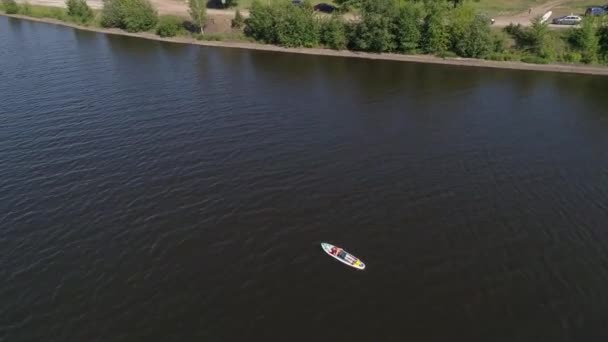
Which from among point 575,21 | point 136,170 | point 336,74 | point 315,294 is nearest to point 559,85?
point 575,21

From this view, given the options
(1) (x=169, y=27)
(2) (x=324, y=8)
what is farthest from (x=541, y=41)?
(1) (x=169, y=27)

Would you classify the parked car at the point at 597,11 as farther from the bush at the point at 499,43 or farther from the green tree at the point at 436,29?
the green tree at the point at 436,29

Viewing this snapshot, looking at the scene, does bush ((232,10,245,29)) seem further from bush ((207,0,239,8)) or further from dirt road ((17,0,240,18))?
bush ((207,0,239,8))

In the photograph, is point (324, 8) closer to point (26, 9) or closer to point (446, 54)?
point (446, 54)

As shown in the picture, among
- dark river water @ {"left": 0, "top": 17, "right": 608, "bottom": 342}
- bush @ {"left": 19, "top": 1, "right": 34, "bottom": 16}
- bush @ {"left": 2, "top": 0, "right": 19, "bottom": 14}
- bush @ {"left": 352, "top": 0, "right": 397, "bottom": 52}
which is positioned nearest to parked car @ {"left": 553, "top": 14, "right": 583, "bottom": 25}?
dark river water @ {"left": 0, "top": 17, "right": 608, "bottom": 342}

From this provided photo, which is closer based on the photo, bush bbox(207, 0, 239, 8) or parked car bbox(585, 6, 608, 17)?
parked car bbox(585, 6, 608, 17)

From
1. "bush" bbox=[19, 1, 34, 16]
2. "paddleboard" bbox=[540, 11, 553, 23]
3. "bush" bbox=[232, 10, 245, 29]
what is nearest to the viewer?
"paddleboard" bbox=[540, 11, 553, 23]
